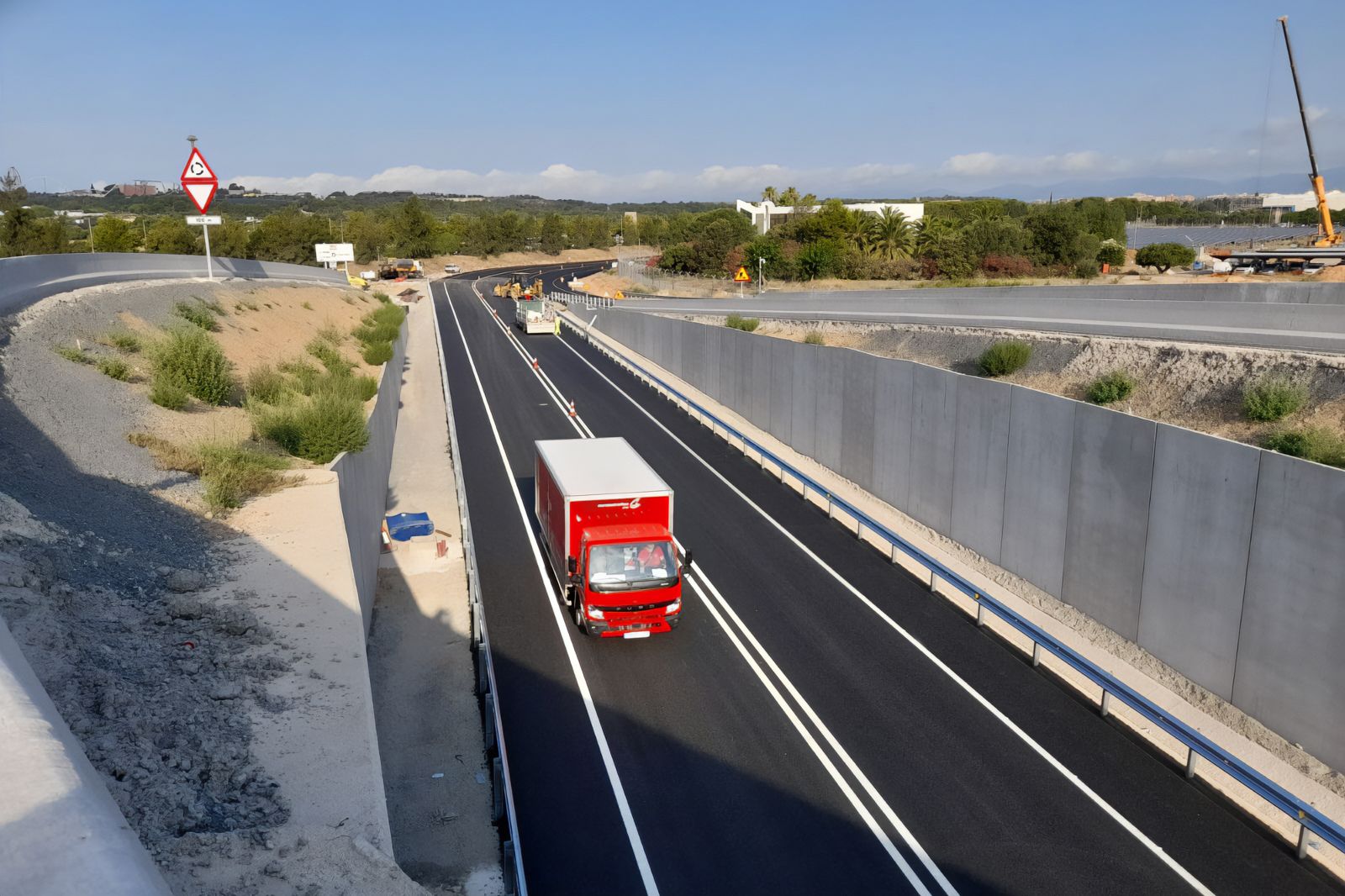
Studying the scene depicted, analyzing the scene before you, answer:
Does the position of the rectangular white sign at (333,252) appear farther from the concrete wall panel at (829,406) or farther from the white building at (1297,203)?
the white building at (1297,203)

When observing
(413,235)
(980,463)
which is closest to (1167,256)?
(980,463)

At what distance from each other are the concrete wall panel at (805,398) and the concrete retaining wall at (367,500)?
13874mm

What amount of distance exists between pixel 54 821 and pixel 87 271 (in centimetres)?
3638

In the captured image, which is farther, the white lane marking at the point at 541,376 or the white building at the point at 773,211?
the white building at the point at 773,211

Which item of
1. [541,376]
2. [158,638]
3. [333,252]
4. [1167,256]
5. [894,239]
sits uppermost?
[894,239]

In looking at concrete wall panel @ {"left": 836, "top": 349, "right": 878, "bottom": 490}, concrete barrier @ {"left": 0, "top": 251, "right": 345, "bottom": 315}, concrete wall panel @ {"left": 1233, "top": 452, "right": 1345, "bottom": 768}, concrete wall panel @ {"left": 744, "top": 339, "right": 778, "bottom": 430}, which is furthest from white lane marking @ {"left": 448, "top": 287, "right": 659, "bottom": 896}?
concrete wall panel @ {"left": 744, "top": 339, "right": 778, "bottom": 430}

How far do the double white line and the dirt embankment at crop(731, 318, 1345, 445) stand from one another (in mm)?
11369

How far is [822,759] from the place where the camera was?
13133mm

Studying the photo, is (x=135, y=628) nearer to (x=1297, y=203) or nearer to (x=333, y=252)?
(x=333, y=252)

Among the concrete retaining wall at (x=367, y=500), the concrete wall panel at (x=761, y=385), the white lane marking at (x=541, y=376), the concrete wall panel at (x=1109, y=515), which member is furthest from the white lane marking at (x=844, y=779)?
the concrete wall panel at (x=761, y=385)

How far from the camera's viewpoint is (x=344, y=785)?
795 centimetres

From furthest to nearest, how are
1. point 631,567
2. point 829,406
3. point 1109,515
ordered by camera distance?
point 829,406
point 1109,515
point 631,567

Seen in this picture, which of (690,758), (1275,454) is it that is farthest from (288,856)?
(1275,454)

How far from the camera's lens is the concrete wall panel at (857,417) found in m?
29.1
